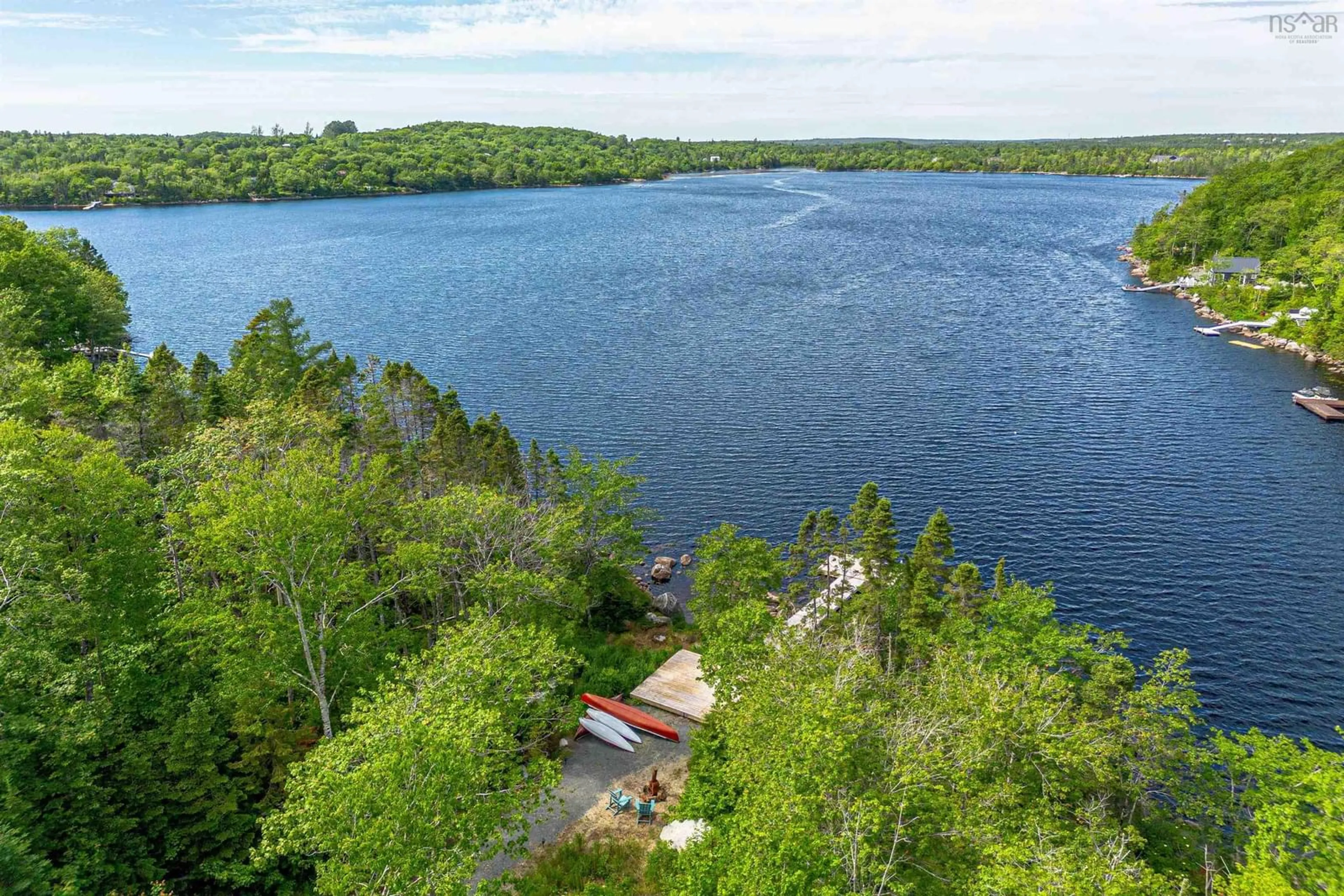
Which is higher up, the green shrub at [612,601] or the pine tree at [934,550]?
the pine tree at [934,550]

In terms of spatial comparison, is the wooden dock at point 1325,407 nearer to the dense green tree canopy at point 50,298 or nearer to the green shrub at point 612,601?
the green shrub at point 612,601

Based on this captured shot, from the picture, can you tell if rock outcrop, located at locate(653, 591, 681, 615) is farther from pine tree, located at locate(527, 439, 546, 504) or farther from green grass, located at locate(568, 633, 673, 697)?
pine tree, located at locate(527, 439, 546, 504)

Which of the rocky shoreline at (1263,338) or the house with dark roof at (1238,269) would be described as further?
the house with dark roof at (1238,269)

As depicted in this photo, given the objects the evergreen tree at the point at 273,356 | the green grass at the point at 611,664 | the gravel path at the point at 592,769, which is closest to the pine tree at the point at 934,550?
the green grass at the point at 611,664

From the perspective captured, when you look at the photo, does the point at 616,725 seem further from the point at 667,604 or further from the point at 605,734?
the point at 667,604

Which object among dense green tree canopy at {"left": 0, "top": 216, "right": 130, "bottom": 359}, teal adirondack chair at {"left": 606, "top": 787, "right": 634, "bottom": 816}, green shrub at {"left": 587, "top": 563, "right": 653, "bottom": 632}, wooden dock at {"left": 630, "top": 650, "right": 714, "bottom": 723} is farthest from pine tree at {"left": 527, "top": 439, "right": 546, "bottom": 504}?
dense green tree canopy at {"left": 0, "top": 216, "right": 130, "bottom": 359}

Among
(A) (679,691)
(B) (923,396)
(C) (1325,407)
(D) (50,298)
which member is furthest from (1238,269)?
(D) (50,298)
